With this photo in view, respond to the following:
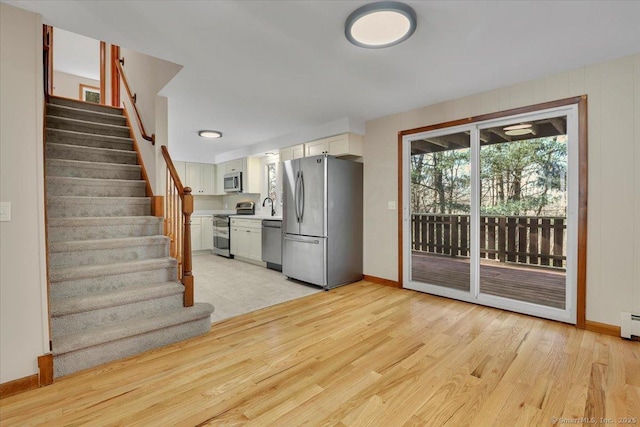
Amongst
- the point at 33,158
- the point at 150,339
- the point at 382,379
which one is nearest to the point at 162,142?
the point at 33,158

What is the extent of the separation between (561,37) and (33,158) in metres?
3.78

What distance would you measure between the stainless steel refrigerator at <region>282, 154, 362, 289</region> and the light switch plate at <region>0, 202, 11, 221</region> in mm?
2938

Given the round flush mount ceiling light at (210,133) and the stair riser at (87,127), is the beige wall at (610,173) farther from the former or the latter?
the stair riser at (87,127)

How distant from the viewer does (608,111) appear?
256 centimetres

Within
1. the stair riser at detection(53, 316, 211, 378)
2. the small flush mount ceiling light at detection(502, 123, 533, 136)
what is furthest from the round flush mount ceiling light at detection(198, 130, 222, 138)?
the small flush mount ceiling light at detection(502, 123, 533, 136)

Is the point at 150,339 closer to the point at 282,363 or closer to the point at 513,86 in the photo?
the point at 282,363

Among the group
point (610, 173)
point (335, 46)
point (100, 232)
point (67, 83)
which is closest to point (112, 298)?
point (100, 232)

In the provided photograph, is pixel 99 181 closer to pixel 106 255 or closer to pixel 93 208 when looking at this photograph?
pixel 93 208

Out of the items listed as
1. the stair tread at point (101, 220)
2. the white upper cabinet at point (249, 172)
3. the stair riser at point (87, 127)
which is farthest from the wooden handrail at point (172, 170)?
the white upper cabinet at point (249, 172)

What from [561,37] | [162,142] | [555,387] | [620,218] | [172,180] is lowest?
[555,387]

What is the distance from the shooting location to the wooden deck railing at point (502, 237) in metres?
4.18

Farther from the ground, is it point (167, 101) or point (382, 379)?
point (167, 101)

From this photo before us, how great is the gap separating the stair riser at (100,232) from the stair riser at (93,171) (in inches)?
33.2

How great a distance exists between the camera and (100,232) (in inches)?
112
